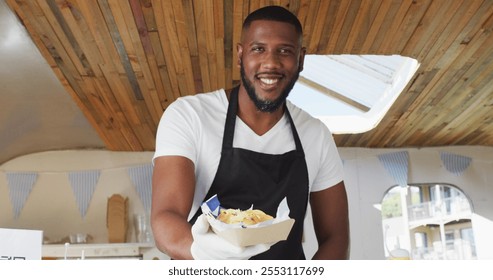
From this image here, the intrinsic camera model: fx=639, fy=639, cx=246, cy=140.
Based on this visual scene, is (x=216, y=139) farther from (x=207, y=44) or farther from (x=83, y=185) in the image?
(x=83, y=185)

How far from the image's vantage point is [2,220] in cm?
655

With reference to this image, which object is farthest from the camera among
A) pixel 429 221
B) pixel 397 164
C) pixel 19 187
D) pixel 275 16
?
pixel 429 221

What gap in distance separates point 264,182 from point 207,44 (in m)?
2.46

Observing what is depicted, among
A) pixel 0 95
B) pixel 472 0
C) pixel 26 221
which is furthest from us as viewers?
pixel 26 221

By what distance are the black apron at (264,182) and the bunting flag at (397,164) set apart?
17.7ft

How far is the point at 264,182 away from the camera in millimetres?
1544

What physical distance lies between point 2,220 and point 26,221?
26cm

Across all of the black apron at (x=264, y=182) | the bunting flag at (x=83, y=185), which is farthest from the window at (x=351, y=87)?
the black apron at (x=264, y=182)

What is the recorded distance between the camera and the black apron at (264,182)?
1.50 metres

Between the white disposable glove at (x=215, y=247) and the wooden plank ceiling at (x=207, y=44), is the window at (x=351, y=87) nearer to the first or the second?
the wooden plank ceiling at (x=207, y=44)

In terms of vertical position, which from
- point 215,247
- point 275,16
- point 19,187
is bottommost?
point 215,247

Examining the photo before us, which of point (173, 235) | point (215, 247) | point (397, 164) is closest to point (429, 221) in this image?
point (397, 164)
